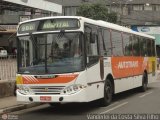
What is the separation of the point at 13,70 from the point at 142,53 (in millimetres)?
6288

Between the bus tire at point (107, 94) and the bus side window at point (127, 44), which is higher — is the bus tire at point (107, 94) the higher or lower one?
the lower one

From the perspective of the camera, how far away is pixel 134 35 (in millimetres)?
19516

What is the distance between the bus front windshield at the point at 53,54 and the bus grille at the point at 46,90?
448mm

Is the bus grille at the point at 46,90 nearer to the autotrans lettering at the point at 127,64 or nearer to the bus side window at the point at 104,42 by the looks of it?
the bus side window at the point at 104,42

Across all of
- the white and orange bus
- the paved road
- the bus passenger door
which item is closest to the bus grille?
the white and orange bus

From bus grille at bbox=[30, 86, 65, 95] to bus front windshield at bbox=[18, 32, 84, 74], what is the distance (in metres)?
0.45

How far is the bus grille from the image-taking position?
12838mm

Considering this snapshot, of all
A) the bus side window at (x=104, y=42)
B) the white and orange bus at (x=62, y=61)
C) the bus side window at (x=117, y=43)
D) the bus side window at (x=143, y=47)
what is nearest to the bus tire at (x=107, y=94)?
the white and orange bus at (x=62, y=61)

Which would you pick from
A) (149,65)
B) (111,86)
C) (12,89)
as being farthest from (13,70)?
(149,65)

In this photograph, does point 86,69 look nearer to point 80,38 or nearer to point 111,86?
point 80,38

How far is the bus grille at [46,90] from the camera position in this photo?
42.1 feet

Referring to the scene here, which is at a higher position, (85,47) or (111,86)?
(85,47)

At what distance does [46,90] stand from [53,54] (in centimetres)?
110

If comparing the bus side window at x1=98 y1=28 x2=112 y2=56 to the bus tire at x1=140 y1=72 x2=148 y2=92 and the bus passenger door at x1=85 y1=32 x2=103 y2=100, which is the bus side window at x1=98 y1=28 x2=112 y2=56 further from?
the bus tire at x1=140 y1=72 x2=148 y2=92
